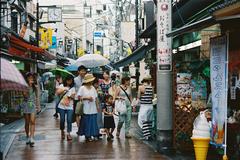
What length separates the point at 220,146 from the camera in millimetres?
8625

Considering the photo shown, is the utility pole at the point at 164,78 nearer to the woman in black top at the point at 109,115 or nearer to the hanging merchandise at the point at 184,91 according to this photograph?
the hanging merchandise at the point at 184,91

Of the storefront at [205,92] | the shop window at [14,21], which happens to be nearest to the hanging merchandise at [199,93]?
the storefront at [205,92]

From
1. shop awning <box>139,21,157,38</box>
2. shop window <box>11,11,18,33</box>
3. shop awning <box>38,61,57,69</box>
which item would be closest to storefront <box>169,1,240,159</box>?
shop awning <box>139,21,157,38</box>

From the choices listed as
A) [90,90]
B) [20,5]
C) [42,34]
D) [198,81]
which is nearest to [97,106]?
[90,90]

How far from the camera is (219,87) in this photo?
8.61m

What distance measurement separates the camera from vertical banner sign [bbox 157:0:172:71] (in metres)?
10.5

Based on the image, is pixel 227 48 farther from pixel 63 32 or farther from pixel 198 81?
pixel 63 32

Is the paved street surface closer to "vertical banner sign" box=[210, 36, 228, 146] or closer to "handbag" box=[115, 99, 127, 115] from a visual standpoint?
"handbag" box=[115, 99, 127, 115]

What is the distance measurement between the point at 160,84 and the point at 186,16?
4.25 meters

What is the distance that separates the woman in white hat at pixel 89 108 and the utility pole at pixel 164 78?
274 cm

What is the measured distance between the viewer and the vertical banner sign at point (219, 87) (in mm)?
8445

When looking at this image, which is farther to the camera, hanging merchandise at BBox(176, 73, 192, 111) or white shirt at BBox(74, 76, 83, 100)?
white shirt at BBox(74, 76, 83, 100)

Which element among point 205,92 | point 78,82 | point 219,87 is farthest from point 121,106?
point 219,87

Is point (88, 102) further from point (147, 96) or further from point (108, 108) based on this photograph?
point (147, 96)
